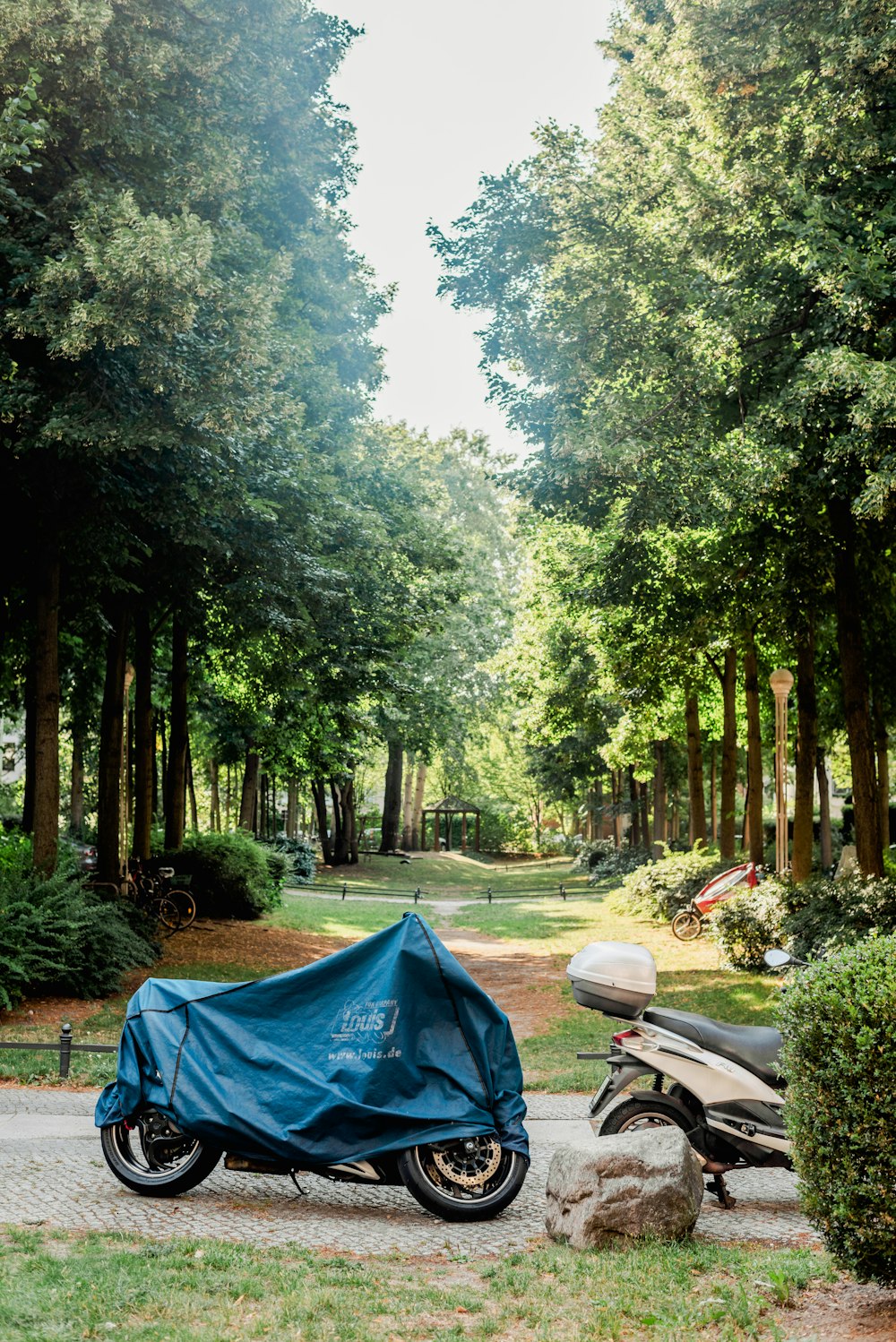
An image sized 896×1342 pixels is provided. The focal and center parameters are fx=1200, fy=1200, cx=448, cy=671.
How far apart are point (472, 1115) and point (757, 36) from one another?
40.0 feet

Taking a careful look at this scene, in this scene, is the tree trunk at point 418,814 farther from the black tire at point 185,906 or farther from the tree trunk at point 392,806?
the black tire at point 185,906

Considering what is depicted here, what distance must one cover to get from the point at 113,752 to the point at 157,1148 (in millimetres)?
13715

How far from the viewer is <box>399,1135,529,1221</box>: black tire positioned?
627 centimetres

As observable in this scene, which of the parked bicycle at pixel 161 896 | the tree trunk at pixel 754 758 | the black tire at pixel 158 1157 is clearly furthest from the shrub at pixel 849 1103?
the tree trunk at pixel 754 758

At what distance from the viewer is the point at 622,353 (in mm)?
15891

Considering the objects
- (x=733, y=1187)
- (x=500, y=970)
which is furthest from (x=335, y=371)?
(x=733, y=1187)

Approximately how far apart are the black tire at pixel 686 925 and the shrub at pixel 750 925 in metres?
4.43

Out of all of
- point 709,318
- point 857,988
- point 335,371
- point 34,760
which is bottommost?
point 857,988

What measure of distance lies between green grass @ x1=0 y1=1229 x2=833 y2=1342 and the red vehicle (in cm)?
1663

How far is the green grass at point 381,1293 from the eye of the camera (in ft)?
14.9

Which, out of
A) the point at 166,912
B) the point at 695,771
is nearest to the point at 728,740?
the point at 695,771

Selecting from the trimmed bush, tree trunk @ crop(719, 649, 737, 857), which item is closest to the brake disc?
tree trunk @ crop(719, 649, 737, 857)

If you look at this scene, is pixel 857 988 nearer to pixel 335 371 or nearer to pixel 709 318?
pixel 709 318

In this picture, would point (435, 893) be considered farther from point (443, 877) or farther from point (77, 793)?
point (77, 793)
